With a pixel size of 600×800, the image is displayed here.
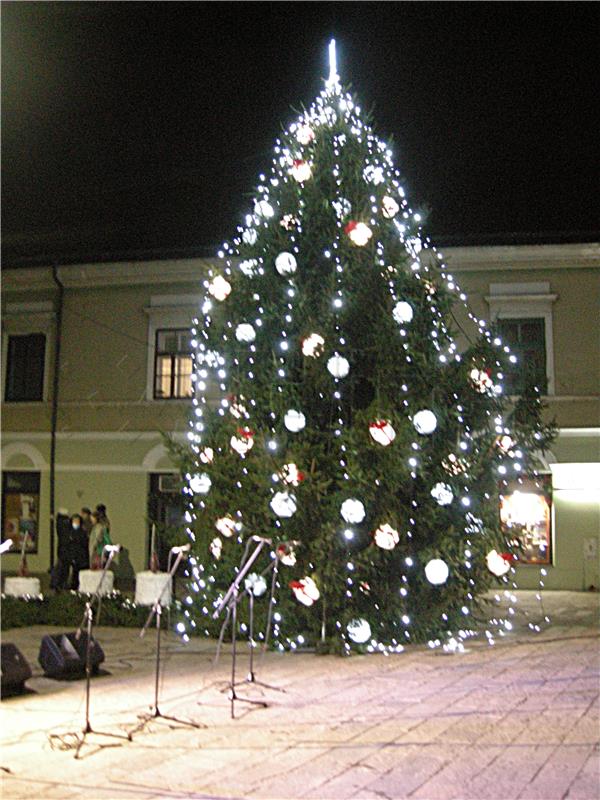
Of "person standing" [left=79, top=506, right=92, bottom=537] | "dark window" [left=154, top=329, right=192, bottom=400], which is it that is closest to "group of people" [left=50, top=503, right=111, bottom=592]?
"person standing" [left=79, top=506, right=92, bottom=537]

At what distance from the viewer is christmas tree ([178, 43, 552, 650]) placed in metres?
11.9

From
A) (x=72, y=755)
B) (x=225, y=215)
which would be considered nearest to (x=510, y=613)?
(x=72, y=755)

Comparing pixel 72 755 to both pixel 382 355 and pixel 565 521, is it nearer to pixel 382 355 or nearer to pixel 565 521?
pixel 382 355

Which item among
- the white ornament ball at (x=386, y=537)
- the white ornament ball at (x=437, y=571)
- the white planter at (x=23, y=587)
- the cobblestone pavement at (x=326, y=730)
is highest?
the white ornament ball at (x=386, y=537)

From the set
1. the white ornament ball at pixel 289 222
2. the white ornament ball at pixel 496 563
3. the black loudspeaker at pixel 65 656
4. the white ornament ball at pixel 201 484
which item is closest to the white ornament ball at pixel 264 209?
the white ornament ball at pixel 289 222

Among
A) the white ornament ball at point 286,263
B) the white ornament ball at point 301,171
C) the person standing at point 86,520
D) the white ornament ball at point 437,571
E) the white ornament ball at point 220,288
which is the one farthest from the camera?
the person standing at point 86,520

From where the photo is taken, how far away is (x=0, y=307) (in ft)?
77.8

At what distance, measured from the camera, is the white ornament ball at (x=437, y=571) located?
38.7 feet

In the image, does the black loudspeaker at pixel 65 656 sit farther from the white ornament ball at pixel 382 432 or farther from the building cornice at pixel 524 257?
Answer: the building cornice at pixel 524 257

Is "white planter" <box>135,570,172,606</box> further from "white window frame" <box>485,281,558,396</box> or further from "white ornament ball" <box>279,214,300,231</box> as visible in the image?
"white window frame" <box>485,281,558,396</box>

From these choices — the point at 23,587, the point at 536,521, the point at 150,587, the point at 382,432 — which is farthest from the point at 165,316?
the point at 382,432

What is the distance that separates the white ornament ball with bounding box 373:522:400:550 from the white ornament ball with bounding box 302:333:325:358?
2301mm

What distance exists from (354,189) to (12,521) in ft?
45.8

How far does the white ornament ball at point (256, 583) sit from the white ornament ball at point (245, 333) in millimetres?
2981
